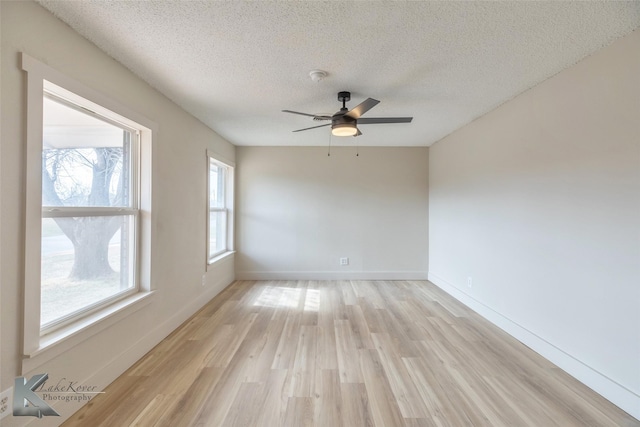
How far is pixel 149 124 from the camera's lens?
2369 millimetres

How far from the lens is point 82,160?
6.07 ft

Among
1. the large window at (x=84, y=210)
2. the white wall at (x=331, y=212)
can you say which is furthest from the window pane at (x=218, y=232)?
the large window at (x=84, y=210)

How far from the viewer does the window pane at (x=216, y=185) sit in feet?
13.8

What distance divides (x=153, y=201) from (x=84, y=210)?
613 millimetres

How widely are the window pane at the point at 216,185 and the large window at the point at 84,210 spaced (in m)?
1.83

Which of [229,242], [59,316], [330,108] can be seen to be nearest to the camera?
[59,316]

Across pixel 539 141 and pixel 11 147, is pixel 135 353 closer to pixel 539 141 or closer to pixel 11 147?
pixel 11 147

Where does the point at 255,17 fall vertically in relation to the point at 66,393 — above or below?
above

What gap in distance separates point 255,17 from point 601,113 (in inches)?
94.4

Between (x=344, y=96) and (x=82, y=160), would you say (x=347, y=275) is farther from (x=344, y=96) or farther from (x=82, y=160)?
(x=82, y=160)

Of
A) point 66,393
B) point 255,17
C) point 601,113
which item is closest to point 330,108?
point 255,17

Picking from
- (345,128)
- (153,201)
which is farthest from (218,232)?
(345,128)

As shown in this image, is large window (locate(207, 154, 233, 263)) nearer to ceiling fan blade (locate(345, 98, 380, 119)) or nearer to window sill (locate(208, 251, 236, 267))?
window sill (locate(208, 251, 236, 267))

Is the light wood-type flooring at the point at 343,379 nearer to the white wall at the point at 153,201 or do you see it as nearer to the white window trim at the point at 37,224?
the white wall at the point at 153,201
